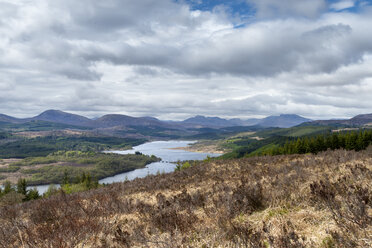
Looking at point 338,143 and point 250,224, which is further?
point 338,143

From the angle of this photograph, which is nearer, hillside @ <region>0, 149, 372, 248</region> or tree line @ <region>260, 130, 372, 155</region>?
hillside @ <region>0, 149, 372, 248</region>

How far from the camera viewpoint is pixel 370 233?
12.9ft

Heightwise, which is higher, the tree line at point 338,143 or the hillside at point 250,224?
the hillside at point 250,224

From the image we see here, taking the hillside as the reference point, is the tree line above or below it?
below

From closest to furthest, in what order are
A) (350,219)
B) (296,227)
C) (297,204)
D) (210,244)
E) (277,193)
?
(350,219), (210,244), (296,227), (297,204), (277,193)

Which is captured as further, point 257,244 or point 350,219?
point 350,219

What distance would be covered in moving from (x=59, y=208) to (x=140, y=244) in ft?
26.8

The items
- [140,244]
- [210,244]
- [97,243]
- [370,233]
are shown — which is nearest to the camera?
[370,233]

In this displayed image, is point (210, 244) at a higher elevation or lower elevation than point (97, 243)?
higher

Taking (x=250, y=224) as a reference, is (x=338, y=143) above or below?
below

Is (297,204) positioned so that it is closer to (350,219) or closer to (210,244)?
(350,219)

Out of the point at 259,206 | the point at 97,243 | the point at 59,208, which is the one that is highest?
the point at 259,206

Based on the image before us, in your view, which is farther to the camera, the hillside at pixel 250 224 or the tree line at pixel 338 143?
the tree line at pixel 338 143

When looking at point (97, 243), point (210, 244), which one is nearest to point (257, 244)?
point (210, 244)
